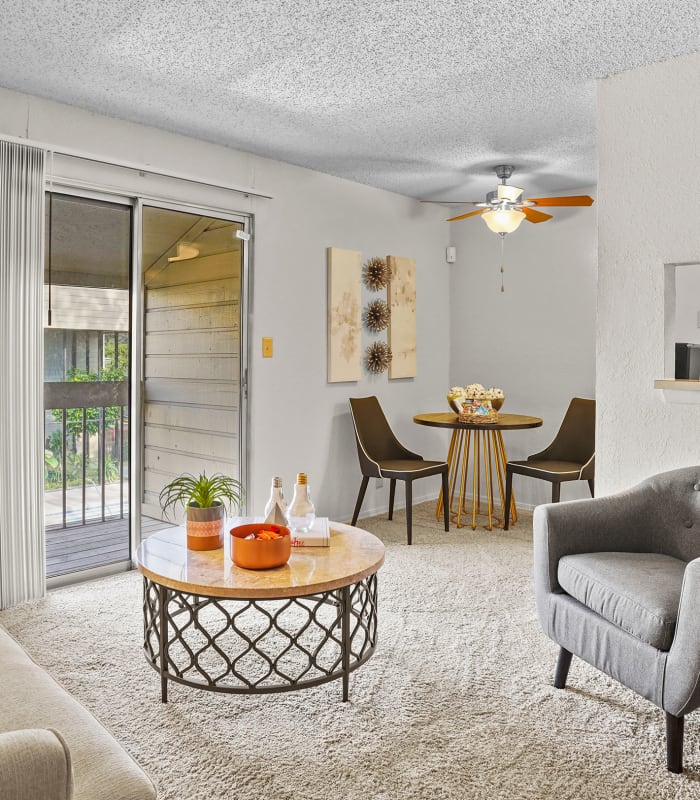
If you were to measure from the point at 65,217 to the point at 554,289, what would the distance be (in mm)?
3461

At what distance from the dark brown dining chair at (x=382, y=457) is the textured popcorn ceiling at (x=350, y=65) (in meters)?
1.76

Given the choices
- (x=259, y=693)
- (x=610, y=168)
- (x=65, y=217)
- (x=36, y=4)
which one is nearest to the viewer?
(x=259, y=693)

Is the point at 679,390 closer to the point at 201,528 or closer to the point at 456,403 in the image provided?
the point at 201,528

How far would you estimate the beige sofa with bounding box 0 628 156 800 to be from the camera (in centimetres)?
108

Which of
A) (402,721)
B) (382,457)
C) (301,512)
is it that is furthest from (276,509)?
(382,457)

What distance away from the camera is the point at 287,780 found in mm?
1975

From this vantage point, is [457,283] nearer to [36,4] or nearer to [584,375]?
[584,375]

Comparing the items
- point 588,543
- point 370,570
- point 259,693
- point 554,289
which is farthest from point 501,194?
point 259,693

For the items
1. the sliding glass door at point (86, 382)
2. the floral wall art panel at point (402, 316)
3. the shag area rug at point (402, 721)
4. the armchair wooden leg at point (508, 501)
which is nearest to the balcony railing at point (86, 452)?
the sliding glass door at point (86, 382)

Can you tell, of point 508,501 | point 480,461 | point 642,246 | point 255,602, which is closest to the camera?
point 255,602

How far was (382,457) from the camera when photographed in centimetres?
509

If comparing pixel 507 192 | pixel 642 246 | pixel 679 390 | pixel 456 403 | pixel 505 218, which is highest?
pixel 507 192

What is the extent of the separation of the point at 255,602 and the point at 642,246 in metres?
2.22

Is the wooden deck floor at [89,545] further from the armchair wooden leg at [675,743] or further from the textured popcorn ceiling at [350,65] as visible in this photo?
the armchair wooden leg at [675,743]
